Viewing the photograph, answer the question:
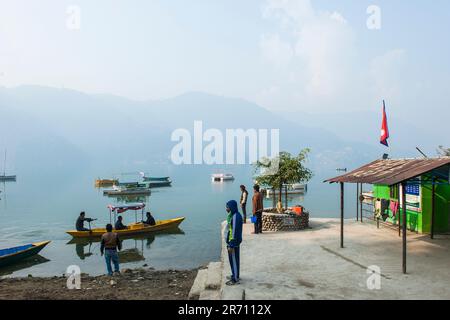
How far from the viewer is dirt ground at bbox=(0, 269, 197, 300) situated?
1327 centimetres

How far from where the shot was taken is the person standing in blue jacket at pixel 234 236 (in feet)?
34.5

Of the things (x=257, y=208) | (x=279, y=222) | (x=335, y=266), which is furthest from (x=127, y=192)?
(x=335, y=266)

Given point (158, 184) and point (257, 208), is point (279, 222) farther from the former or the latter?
point (158, 184)

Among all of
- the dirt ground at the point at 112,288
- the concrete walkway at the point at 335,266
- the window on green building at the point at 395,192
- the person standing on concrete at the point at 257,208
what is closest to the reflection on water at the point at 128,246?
the dirt ground at the point at 112,288

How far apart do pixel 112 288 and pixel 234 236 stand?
6389 mm

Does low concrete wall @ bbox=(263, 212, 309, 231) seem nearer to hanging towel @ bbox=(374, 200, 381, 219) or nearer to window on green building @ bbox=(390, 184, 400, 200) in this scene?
hanging towel @ bbox=(374, 200, 381, 219)

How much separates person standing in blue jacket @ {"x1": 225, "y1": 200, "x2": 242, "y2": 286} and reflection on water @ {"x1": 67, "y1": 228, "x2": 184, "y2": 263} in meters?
14.7

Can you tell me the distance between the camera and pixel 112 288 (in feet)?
46.6

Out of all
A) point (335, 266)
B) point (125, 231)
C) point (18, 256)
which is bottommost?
point (18, 256)

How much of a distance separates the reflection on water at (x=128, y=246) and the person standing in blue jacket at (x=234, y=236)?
48.3 ft

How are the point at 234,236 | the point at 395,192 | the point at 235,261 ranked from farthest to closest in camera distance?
1. the point at 395,192
2. the point at 235,261
3. the point at 234,236

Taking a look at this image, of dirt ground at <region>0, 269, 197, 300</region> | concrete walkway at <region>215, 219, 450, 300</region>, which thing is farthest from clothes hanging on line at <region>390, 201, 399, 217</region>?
dirt ground at <region>0, 269, 197, 300</region>

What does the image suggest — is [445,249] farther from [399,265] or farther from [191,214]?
[191,214]
